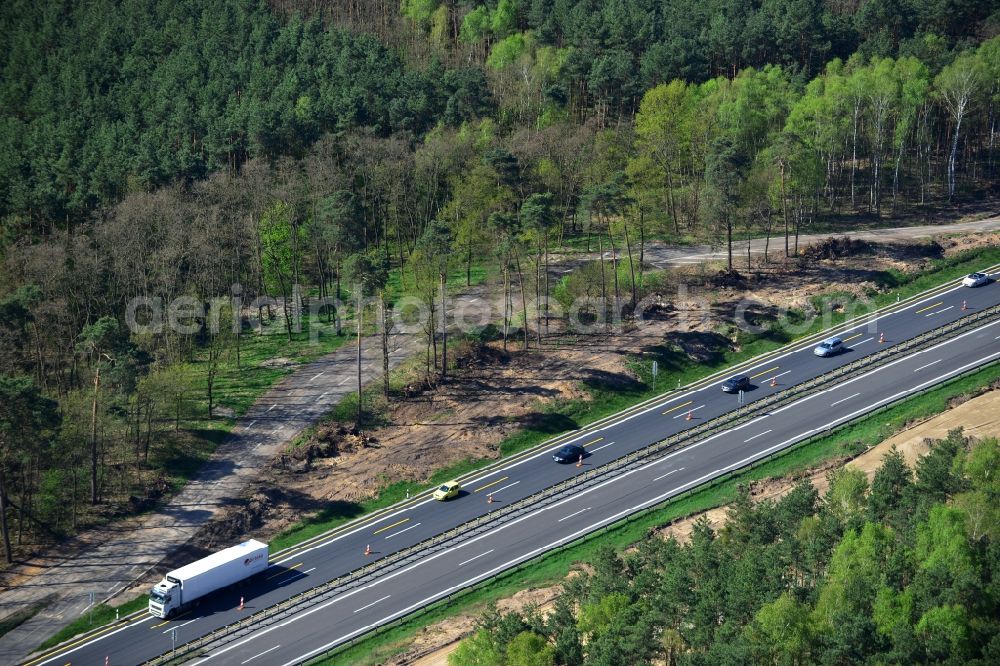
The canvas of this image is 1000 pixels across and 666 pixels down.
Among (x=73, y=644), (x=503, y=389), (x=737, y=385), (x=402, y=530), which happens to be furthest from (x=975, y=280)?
(x=73, y=644)

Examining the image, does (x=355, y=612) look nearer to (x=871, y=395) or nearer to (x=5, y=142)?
(x=871, y=395)

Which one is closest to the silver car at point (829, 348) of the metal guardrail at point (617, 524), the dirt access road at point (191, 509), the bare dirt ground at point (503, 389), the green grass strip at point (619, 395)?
the green grass strip at point (619, 395)

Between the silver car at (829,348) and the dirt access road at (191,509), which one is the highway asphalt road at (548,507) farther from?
the dirt access road at (191,509)

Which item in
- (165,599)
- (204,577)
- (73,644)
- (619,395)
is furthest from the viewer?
(619,395)

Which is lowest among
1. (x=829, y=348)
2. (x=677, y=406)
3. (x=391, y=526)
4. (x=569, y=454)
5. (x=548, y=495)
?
(x=391, y=526)

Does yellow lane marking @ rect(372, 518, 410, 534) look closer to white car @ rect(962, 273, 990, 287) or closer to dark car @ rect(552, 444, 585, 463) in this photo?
dark car @ rect(552, 444, 585, 463)

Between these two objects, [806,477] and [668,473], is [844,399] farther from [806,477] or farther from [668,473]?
[668,473]
